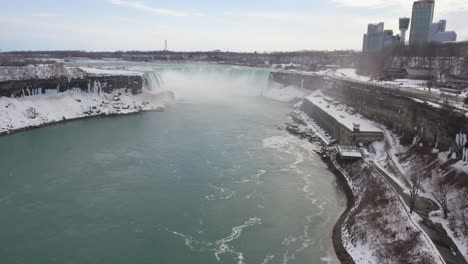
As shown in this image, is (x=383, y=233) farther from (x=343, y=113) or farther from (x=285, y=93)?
(x=285, y=93)

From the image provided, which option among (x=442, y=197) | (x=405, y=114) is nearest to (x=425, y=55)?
(x=405, y=114)

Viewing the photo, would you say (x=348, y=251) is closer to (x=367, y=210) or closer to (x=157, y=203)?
(x=367, y=210)

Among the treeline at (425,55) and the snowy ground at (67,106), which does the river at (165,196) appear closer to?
the snowy ground at (67,106)

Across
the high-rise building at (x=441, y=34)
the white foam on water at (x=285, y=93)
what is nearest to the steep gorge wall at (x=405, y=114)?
the white foam on water at (x=285, y=93)

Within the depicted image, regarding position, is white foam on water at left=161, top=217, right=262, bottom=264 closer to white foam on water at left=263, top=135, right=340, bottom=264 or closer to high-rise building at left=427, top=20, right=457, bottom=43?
white foam on water at left=263, top=135, right=340, bottom=264

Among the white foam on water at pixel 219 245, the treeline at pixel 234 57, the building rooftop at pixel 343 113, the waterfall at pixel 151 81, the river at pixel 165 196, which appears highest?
the treeline at pixel 234 57

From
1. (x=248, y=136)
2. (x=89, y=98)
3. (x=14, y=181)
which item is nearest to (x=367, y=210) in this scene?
(x=248, y=136)

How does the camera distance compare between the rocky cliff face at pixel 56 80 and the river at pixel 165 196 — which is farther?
the rocky cliff face at pixel 56 80
